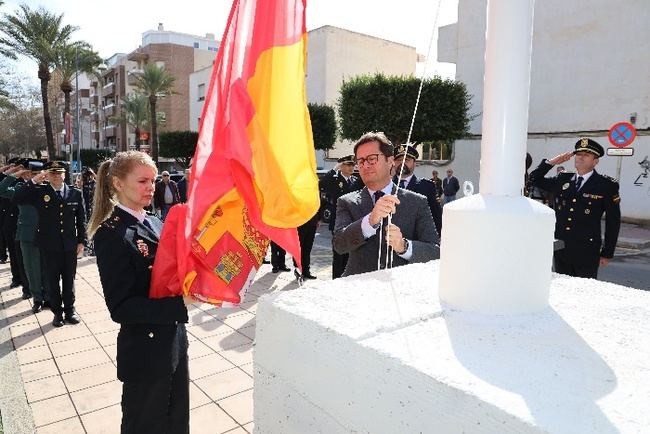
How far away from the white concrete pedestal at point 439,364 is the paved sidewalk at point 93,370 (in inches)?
86.2

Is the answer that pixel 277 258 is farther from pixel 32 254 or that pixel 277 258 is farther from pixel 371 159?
pixel 371 159

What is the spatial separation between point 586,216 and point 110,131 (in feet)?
224

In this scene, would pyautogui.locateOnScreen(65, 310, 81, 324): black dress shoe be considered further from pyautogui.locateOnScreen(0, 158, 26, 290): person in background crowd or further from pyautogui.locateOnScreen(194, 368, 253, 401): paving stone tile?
pyautogui.locateOnScreen(194, 368, 253, 401): paving stone tile

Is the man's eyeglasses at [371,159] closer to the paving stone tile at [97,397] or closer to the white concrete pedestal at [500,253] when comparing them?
the white concrete pedestal at [500,253]

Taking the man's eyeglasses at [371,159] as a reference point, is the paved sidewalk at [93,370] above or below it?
below

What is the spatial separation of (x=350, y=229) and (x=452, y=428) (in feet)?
5.88

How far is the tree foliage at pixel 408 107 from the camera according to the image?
68.1ft

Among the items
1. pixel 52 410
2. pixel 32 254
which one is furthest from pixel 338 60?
pixel 52 410

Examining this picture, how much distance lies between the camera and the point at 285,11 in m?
1.67

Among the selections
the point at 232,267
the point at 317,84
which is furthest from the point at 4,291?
the point at 317,84

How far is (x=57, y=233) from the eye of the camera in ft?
17.9

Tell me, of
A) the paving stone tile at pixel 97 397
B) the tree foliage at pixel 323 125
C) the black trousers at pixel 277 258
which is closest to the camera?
the paving stone tile at pixel 97 397

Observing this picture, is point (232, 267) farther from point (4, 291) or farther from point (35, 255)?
point (4, 291)

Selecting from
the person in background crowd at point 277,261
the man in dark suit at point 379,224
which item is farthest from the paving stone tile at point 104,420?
the person in background crowd at point 277,261
